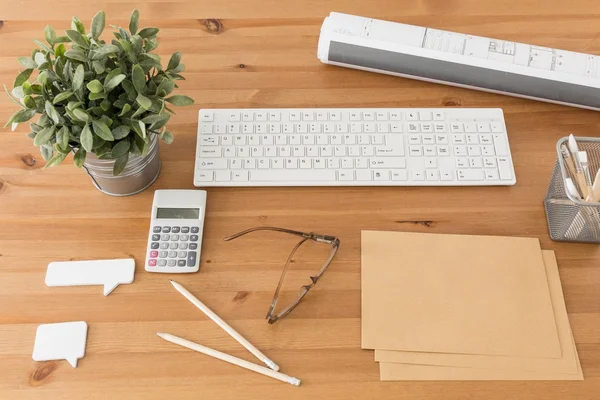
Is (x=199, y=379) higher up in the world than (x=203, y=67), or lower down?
lower down

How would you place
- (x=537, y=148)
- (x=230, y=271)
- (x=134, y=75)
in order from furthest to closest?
(x=537, y=148) < (x=230, y=271) < (x=134, y=75)

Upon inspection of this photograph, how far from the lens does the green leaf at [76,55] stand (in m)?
0.70

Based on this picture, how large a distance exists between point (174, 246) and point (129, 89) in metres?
0.22

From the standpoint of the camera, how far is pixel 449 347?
757mm

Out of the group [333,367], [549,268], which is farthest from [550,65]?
[333,367]

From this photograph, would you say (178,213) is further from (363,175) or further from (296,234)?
(363,175)

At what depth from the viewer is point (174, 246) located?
82 cm

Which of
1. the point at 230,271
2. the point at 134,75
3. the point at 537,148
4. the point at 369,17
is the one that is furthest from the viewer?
the point at 369,17

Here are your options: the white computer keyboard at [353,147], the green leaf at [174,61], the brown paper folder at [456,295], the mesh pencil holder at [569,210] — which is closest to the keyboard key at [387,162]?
the white computer keyboard at [353,147]

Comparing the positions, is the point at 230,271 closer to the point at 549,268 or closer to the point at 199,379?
the point at 199,379

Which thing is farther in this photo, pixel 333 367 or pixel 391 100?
pixel 391 100

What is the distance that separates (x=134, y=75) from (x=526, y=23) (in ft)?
2.33

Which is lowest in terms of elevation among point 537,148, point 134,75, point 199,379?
point 199,379

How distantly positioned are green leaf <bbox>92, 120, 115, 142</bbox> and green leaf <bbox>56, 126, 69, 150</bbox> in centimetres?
3
